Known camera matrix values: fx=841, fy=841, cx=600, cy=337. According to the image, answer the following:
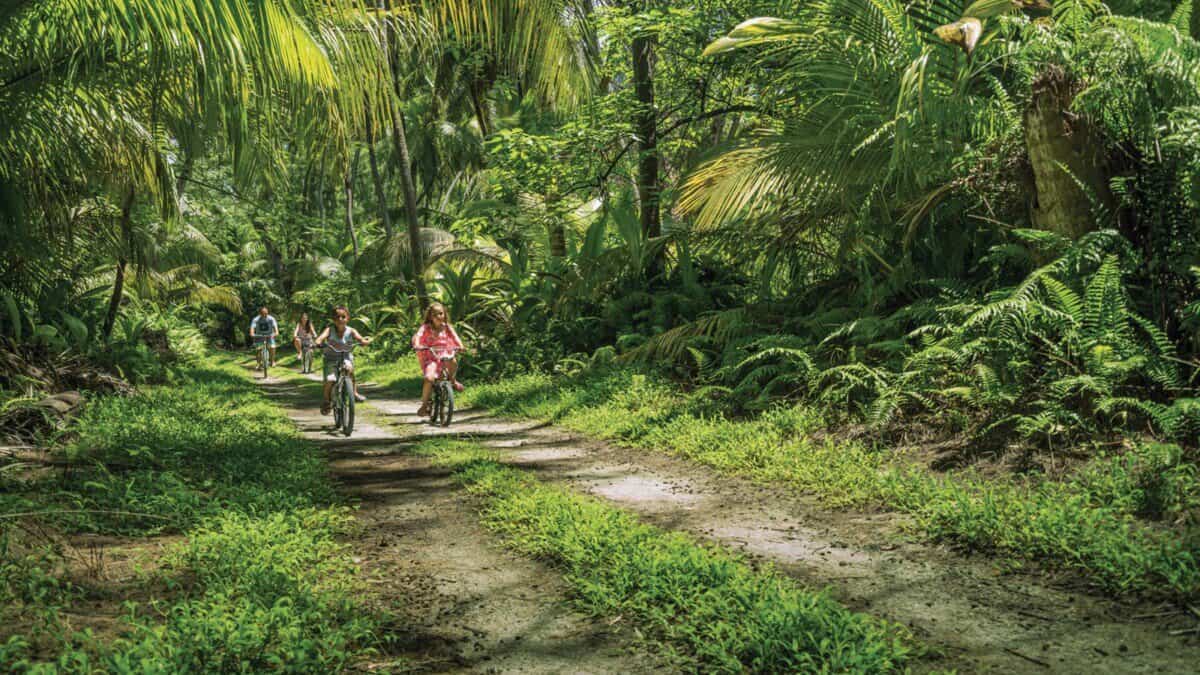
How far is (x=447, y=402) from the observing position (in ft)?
32.9

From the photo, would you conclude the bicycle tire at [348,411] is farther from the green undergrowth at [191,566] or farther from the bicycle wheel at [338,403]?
the green undergrowth at [191,566]

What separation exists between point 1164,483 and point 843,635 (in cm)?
238

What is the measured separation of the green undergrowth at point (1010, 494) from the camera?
3.79 m

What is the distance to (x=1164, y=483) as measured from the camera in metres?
4.37

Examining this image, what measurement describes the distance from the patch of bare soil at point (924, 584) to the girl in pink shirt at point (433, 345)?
362 centimetres

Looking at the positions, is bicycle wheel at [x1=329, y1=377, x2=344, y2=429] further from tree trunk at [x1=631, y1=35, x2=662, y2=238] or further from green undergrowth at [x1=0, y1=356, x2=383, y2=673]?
tree trunk at [x1=631, y1=35, x2=662, y2=238]

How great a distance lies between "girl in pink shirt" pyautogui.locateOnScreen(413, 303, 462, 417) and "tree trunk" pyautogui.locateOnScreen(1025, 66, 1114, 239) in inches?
254

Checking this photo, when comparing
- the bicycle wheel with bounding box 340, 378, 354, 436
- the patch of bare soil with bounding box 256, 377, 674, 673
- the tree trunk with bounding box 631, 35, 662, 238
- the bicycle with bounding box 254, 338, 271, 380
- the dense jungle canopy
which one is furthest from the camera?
the bicycle with bounding box 254, 338, 271, 380

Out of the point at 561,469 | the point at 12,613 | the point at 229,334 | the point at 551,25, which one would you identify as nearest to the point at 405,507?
the point at 561,469

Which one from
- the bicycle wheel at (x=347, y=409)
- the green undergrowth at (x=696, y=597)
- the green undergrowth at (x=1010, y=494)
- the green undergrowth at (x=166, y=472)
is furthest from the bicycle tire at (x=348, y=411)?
the green undergrowth at (x=696, y=597)

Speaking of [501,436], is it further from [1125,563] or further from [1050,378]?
[1125,563]

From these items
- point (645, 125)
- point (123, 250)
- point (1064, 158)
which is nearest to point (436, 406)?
point (645, 125)

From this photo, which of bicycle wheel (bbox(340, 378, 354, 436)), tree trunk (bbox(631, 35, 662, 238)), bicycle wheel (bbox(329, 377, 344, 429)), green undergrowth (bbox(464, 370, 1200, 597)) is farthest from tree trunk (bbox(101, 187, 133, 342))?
green undergrowth (bbox(464, 370, 1200, 597))

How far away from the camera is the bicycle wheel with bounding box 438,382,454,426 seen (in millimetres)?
10000
